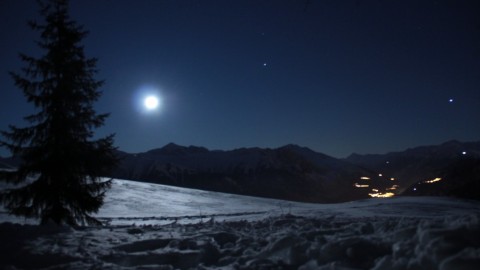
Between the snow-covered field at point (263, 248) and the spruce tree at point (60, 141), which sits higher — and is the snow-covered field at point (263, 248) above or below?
below

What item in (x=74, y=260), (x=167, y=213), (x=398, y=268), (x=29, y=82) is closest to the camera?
(x=398, y=268)

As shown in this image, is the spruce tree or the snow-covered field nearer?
the snow-covered field

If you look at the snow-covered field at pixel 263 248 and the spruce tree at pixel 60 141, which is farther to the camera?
the spruce tree at pixel 60 141

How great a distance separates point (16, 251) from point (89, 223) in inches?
314

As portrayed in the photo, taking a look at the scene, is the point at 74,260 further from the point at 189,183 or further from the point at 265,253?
the point at 189,183

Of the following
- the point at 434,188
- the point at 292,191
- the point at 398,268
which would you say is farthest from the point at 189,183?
the point at 398,268

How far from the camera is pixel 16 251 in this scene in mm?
6410

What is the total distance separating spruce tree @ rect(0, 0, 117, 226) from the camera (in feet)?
43.6

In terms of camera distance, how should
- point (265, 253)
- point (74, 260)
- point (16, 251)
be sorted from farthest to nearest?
point (16, 251)
point (74, 260)
point (265, 253)

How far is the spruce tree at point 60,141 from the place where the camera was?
13.3 metres

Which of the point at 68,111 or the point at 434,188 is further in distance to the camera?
the point at 434,188

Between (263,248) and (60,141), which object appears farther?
(60,141)

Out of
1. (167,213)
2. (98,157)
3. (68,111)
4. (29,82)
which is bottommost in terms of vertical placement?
(167,213)

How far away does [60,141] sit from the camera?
13641 mm
